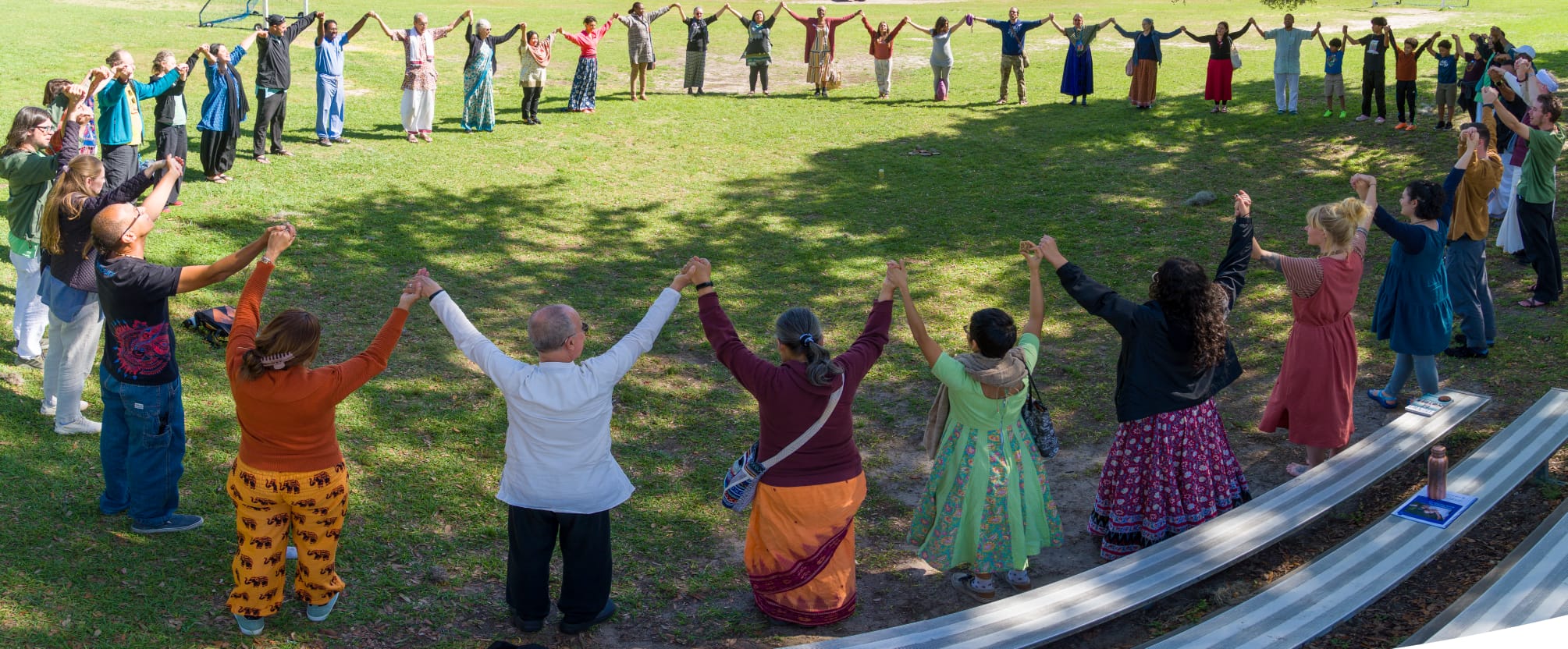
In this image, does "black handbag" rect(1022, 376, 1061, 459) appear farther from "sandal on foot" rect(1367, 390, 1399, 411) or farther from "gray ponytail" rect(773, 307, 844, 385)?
"sandal on foot" rect(1367, 390, 1399, 411)

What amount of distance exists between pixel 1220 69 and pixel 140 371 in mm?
16675

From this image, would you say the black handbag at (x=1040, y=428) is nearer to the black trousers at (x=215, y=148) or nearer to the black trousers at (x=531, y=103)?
the black trousers at (x=215, y=148)

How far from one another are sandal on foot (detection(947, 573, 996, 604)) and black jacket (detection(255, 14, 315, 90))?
1113 cm

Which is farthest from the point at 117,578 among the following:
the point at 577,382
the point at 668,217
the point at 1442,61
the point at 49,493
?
the point at 1442,61

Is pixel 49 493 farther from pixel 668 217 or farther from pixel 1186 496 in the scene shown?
pixel 668 217

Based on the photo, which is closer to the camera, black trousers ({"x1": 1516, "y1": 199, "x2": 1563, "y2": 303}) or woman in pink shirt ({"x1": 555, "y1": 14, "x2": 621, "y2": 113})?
black trousers ({"x1": 1516, "y1": 199, "x2": 1563, "y2": 303})

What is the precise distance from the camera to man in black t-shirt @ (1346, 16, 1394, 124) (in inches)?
648

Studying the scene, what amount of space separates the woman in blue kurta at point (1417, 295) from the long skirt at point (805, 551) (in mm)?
4598

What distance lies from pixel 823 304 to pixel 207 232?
5.97 m

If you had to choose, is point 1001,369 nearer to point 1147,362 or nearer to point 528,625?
point 1147,362

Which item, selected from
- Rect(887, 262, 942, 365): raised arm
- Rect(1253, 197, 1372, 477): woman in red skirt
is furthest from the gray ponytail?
Rect(1253, 197, 1372, 477): woman in red skirt

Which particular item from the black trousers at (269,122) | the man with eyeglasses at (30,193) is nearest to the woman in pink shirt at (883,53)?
the black trousers at (269,122)

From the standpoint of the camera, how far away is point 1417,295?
7844 millimetres

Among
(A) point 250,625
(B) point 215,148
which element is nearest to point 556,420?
(A) point 250,625
